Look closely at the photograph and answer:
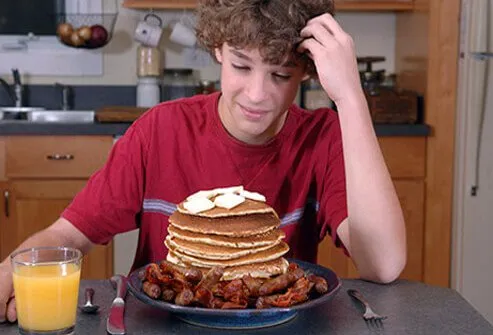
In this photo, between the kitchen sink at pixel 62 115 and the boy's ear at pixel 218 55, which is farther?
the kitchen sink at pixel 62 115

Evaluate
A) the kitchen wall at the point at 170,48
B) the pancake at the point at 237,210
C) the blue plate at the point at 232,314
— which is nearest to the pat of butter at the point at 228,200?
the pancake at the point at 237,210

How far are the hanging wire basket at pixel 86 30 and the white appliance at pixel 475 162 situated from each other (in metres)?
1.47

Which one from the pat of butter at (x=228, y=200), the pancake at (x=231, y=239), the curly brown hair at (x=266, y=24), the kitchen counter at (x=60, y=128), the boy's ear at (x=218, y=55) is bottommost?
the pancake at (x=231, y=239)

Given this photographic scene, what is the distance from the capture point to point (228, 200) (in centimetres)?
121

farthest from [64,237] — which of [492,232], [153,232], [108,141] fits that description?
[492,232]

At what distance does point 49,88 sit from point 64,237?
7.95 ft

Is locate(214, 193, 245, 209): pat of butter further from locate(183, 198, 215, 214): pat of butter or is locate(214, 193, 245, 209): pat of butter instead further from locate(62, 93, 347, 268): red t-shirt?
locate(62, 93, 347, 268): red t-shirt

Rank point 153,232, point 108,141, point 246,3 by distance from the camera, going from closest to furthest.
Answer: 1. point 246,3
2. point 153,232
3. point 108,141

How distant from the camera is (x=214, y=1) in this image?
1558 millimetres

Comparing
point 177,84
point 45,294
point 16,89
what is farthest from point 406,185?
point 45,294

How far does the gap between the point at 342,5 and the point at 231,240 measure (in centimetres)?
252

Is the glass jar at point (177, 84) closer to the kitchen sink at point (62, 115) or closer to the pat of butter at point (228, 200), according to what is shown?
the kitchen sink at point (62, 115)

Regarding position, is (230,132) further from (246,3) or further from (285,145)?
(246,3)

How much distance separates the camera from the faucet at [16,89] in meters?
3.69
